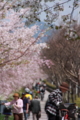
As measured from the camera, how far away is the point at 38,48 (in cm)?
2200

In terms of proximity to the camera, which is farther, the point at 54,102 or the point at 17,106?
the point at 17,106

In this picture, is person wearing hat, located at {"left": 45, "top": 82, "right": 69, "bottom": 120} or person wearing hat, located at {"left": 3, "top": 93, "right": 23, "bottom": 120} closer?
person wearing hat, located at {"left": 45, "top": 82, "right": 69, "bottom": 120}

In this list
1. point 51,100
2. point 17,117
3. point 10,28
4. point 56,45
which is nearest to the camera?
point 51,100

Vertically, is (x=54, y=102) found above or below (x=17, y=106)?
above

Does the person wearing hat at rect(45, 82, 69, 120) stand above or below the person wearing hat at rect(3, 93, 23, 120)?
above

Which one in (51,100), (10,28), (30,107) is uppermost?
(10,28)

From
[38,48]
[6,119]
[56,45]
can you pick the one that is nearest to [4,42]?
[6,119]

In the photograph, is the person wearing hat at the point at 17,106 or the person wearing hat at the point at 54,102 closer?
the person wearing hat at the point at 54,102

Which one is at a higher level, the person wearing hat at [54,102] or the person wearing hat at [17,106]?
the person wearing hat at [54,102]

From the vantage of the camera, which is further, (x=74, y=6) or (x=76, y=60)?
(x=76, y=60)

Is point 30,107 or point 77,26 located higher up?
point 77,26

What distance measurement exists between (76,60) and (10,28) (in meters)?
19.0

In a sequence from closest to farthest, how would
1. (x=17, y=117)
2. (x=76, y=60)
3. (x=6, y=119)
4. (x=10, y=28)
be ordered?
(x=17, y=117)
(x=6, y=119)
(x=10, y=28)
(x=76, y=60)

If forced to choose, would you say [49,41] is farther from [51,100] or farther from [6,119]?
[51,100]
